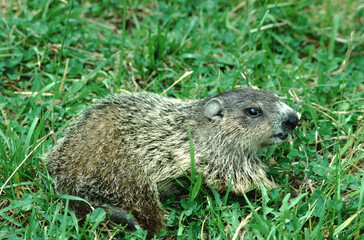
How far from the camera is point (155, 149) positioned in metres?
4.51

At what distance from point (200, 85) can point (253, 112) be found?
4.20 feet

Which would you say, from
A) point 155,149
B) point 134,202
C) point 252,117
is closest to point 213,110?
point 252,117

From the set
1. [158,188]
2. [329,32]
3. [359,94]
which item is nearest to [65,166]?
[158,188]

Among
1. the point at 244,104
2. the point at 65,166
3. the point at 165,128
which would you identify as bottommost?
the point at 65,166

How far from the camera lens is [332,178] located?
4.18 meters

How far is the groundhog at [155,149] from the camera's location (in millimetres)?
4148

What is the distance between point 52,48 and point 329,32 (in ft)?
15.0

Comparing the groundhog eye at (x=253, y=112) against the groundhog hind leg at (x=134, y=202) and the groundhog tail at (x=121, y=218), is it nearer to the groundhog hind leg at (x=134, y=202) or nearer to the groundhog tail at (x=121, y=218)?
the groundhog hind leg at (x=134, y=202)

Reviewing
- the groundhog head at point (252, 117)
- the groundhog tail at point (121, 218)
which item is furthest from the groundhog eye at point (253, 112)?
the groundhog tail at point (121, 218)

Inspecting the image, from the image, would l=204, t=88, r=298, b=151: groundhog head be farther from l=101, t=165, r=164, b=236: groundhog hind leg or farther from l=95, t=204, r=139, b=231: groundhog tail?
l=95, t=204, r=139, b=231: groundhog tail

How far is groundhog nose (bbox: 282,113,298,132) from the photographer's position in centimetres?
440

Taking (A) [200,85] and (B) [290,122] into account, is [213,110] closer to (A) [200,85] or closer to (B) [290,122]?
(B) [290,122]

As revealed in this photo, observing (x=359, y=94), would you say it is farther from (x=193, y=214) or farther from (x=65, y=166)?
(x=65, y=166)

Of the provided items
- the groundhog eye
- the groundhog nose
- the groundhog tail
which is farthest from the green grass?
the groundhog eye
